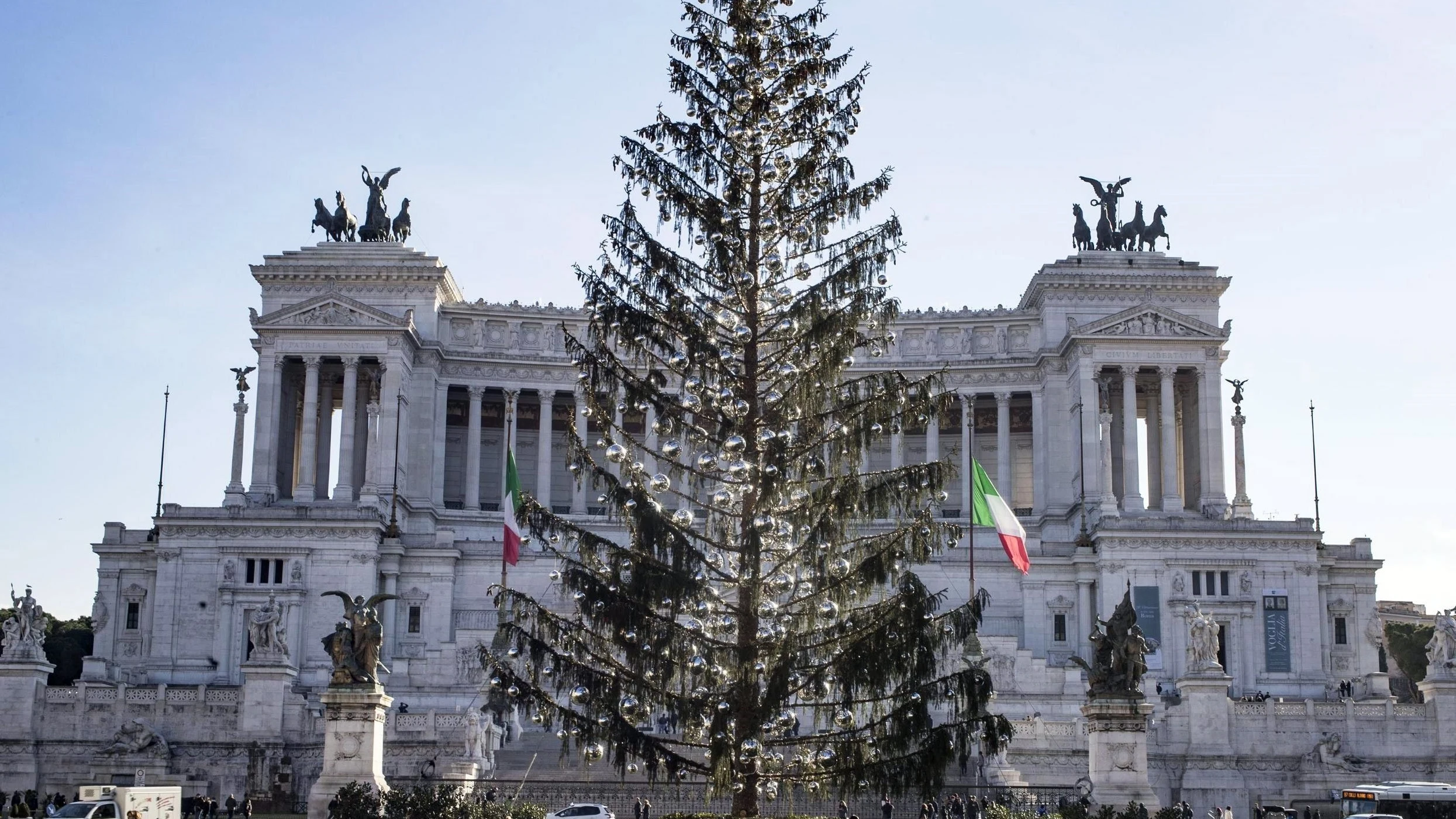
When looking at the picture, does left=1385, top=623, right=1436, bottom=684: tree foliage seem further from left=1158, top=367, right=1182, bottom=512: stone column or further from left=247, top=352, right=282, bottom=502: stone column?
left=247, top=352, right=282, bottom=502: stone column

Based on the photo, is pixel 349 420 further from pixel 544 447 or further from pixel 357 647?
pixel 357 647

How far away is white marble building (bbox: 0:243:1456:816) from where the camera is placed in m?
60.1

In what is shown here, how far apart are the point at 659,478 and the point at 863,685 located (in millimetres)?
5301

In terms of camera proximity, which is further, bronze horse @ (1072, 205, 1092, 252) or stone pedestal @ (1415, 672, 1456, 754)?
bronze horse @ (1072, 205, 1092, 252)

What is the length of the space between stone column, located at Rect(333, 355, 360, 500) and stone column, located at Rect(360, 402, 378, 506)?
34.6 inches

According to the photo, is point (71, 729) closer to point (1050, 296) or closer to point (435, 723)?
point (435, 723)

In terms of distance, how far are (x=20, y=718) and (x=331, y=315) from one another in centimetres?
3327

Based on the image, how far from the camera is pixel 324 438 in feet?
313

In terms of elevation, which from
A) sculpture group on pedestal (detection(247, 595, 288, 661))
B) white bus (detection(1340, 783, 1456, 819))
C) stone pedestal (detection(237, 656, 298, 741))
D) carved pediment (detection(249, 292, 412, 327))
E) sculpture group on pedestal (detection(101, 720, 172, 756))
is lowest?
white bus (detection(1340, 783, 1456, 819))

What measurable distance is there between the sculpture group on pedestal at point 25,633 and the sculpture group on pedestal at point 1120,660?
37259mm

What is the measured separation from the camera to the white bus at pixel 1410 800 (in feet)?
157

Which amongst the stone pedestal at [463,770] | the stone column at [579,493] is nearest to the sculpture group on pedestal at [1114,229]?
the stone column at [579,493]

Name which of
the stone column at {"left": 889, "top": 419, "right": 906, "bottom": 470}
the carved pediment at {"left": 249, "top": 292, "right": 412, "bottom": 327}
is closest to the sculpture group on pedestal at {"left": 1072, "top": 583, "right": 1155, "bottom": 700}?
the stone column at {"left": 889, "top": 419, "right": 906, "bottom": 470}

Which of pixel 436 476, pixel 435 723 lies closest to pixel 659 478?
pixel 435 723
